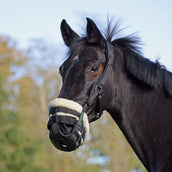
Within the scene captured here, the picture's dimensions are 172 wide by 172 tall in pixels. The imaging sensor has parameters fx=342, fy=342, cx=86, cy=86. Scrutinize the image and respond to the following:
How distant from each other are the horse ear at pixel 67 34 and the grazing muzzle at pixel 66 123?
3.76 feet

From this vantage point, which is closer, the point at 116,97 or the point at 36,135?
the point at 116,97

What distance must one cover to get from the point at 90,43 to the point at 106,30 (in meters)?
0.51

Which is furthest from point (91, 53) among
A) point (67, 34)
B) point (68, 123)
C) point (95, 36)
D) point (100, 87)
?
point (68, 123)

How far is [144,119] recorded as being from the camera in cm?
393

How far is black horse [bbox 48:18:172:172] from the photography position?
3592 millimetres

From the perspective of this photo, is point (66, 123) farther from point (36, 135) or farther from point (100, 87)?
point (36, 135)

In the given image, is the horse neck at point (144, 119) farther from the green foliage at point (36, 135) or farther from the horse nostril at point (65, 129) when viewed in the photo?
the green foliage at point (36, 135)

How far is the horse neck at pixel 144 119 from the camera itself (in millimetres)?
3818

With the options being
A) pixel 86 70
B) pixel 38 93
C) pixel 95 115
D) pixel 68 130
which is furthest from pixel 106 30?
pixel 38 93

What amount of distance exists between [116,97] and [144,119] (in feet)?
1.35

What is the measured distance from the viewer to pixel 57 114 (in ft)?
11.6

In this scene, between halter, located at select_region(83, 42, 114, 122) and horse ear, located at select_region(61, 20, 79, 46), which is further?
horse ear, located at select_region(61, 20, 79, 46)

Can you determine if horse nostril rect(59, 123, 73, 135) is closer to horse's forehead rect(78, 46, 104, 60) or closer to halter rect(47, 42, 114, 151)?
halter rect(47, 42, 114, 151)

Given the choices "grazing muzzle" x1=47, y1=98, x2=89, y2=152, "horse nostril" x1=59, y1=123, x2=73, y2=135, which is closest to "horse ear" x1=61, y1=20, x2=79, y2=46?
"grazing muzzle" x1=47, y1=98, x2=89, y2=152
